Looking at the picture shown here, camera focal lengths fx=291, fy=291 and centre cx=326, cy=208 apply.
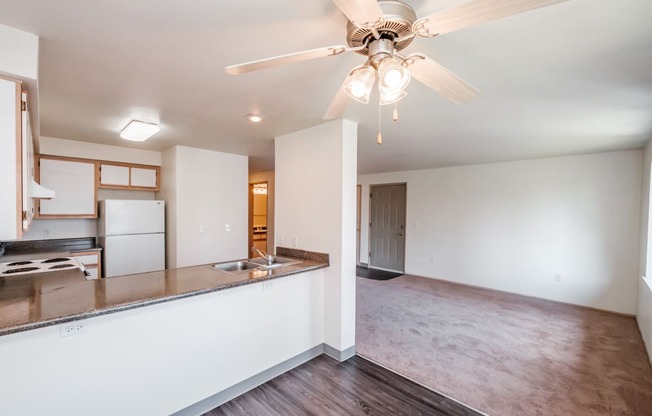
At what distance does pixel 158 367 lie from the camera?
1.90 m

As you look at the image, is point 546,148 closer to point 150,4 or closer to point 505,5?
point 505,5

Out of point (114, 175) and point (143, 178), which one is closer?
point (114, 175)

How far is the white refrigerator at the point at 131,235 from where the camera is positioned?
3.76 m

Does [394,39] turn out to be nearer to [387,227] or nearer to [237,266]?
[237,266]

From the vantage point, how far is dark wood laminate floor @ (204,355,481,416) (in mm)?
2109

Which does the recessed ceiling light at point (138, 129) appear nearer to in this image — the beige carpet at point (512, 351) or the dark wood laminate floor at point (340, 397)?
the dark wood laminate floor at point (340, 397)

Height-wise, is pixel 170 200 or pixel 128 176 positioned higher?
pixel 128 176

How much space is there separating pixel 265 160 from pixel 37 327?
3.99m

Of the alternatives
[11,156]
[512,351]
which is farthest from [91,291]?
[512,351]

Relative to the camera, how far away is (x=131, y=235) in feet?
12.8

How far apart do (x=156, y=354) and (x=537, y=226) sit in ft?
17.7

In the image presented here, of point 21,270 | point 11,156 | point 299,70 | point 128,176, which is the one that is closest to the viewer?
point 11,156

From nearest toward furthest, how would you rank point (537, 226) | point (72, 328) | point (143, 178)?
point (72, 328), point (143, 178), point (537, 226)

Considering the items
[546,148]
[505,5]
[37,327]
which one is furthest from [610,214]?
[37,327]
